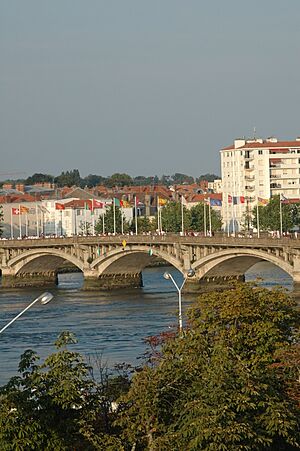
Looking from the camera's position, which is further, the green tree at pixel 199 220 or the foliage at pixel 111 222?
the green tree at pixel 199 220

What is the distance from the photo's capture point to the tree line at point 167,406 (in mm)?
34125

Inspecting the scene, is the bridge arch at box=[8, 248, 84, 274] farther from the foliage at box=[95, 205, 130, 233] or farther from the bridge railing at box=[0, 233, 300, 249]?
the foliage at box=[95, 205, 130, 233]

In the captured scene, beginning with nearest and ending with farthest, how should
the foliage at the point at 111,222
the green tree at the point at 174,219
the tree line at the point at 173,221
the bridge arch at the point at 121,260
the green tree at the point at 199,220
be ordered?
1. the bridge arch at the point at 121,260
2. the foliage at the point at 111,222
3. the tree line at the point at 173,221
4. the green tree at the point at 174,219
5. the green tree at the point at 199,220

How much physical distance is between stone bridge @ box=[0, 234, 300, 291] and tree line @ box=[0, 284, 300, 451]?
201 feet

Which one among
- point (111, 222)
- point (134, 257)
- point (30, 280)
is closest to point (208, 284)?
point (134, 257)

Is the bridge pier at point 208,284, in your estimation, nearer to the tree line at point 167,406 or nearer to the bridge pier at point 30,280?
the bridge pier at point 30,280

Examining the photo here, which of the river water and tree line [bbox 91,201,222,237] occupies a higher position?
tree line [bbox 91,201,222,237]

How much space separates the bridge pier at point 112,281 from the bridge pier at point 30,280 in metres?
7.52

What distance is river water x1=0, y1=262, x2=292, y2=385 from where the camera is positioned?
2958 inches

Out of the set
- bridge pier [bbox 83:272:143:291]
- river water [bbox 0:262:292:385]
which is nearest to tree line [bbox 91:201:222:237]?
river water [bbox 0:262:292:385]

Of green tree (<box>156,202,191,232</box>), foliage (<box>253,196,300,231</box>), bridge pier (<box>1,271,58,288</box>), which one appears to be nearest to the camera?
bridge pier (<box>1,271,58,288</box>)

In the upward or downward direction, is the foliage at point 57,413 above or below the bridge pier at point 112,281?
below

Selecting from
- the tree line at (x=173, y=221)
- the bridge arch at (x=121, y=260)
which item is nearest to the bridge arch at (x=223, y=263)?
the bridge arch at (x=121, y=260)

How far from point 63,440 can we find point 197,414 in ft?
11.5
